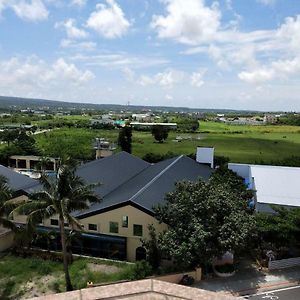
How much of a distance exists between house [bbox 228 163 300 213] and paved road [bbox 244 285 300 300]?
937cm

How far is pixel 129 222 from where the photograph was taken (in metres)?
30.0

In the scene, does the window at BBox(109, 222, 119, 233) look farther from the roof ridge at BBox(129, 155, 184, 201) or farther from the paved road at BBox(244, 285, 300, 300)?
the paved road at BBox(244, 285, 300, 300)

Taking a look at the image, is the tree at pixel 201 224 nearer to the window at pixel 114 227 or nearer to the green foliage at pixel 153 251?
the green foliage at pixel 153 251

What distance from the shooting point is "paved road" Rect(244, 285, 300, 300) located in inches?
944

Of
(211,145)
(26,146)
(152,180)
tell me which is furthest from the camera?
(211,145)

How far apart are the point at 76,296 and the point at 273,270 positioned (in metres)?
16.3

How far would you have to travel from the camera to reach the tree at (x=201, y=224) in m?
24.6

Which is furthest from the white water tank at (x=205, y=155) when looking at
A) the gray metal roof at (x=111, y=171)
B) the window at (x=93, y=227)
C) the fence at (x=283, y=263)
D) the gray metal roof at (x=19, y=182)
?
the fence at (x=283, y=263)

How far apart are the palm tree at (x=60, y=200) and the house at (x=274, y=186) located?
56.4 ft

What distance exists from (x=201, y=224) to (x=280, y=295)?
6.72 meters

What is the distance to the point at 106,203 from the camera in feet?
105

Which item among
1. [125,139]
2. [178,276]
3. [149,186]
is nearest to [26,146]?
[125,139]

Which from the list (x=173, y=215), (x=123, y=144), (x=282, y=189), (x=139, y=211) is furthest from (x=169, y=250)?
(x=123, y=144)

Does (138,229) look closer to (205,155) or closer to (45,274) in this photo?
(45,274)
